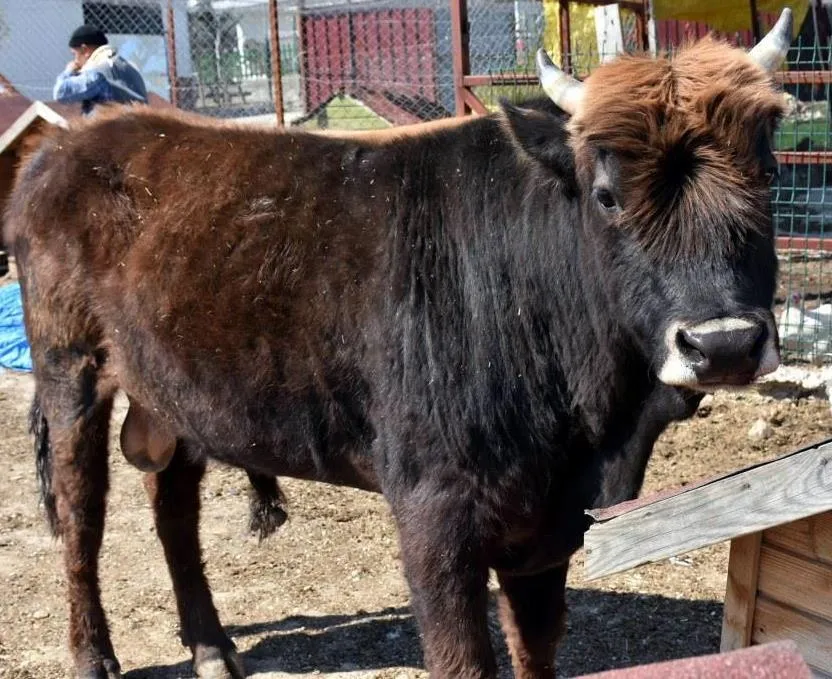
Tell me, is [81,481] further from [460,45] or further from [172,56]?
[172,56]

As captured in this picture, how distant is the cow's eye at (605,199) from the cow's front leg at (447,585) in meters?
1.00

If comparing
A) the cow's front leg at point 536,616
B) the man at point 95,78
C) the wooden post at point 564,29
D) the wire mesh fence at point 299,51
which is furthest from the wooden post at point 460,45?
the cow's front leg at point 536,616

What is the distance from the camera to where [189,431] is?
4094 millimetres

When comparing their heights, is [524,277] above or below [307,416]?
above

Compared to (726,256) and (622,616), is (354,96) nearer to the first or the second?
(622,616)

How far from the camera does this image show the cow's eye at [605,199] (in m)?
3.14

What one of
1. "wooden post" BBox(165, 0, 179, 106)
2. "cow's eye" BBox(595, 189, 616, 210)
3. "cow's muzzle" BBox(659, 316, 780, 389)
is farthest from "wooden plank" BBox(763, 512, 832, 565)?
"wooden post" BBox(165, 0, 179, 106)

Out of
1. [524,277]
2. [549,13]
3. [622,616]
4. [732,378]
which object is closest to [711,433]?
[622,616]

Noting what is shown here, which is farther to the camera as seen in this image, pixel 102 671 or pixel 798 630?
pixel 102 671

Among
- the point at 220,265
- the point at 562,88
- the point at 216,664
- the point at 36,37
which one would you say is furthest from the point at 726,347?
the point at 36,37

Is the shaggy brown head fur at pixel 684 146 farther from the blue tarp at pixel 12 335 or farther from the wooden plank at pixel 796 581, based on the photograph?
the blue tarp at pixel 12 335

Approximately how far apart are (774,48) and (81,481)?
122 inches

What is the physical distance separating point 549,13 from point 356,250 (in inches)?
297

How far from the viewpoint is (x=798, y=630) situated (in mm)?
2975
